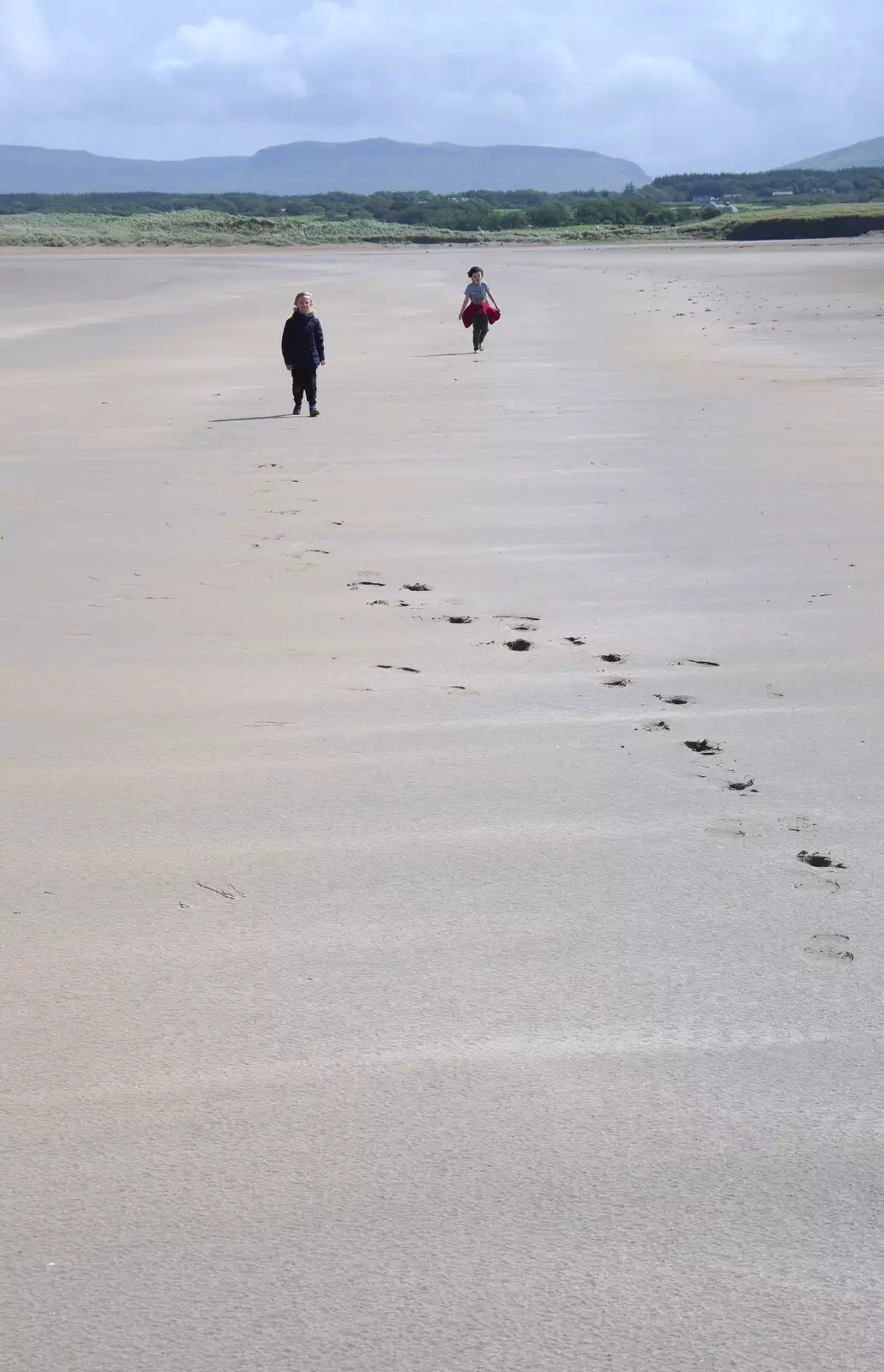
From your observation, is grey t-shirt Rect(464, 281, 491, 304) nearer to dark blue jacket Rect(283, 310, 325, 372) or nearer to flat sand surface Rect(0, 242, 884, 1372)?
dark blue jacket Rect(283, 310, 325, 372)

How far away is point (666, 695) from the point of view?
523 cm

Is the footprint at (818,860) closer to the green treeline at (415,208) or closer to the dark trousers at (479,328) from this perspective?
the dark trousers at (479,328)

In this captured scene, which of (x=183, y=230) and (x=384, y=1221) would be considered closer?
(x=384, y=1221)

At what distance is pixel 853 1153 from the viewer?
8.77 ft

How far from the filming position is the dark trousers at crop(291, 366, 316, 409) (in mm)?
13234

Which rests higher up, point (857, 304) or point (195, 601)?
point (857, 304)

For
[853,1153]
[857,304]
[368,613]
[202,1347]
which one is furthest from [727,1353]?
[857,304]

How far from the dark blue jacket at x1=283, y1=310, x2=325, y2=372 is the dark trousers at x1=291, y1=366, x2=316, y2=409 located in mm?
10

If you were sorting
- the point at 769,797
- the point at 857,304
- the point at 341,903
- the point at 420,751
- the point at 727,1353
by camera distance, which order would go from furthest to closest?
the point at 857,304 → the point at 420,751 → the point at 769,797 → the point at 341,903 → the point at 727,1353

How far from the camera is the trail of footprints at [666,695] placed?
11.3ft

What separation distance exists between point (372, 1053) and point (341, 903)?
2.27ft

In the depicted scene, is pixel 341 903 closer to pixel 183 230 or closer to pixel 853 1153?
pixel 853 1153

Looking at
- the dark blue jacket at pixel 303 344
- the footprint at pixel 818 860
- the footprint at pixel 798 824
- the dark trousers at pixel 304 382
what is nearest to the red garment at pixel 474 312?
the dark blue jacket at pixel 303 344

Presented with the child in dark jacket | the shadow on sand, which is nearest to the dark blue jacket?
the child in dark jacket
